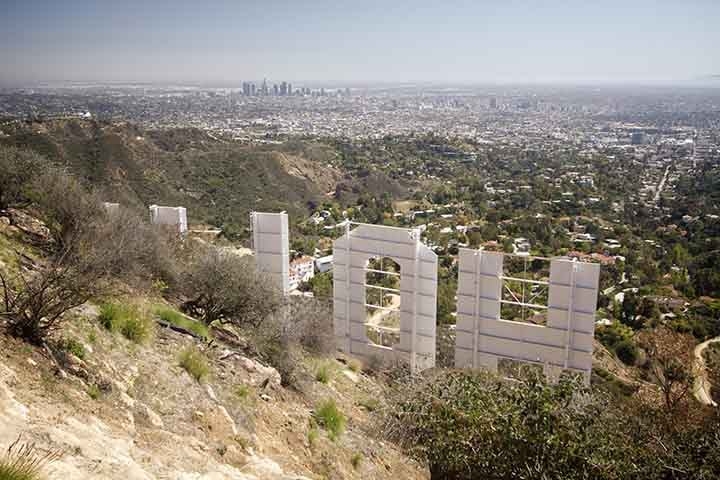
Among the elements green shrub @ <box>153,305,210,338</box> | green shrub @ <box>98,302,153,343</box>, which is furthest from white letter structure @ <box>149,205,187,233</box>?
green shrub @ <box>98,302,153,343</box>

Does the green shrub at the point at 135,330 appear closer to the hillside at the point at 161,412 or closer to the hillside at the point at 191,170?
the hillside at the point at 161,412

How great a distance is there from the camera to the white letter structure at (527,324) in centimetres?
1092

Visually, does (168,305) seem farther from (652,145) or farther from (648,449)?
(652,145)

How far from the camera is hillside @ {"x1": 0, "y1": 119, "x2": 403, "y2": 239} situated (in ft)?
101

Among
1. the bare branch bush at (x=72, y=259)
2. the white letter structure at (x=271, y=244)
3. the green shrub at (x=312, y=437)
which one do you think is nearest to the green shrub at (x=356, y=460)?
the green shrub at (x=312, y=437)

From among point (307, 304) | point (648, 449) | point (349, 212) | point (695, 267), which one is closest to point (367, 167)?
point (349, 212)

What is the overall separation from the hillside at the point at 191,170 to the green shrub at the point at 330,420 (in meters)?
19.0

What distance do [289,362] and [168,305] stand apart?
2429 mm

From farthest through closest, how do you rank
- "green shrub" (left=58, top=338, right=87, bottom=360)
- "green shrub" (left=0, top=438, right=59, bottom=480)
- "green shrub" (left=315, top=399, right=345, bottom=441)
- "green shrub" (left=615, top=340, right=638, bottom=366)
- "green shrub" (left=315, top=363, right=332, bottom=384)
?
"green shrub" (left=615, top=340, right=638, bottom=366)
"green shrub" (left=315, top=363, right=332, bottom=384)
"green shrub" (left=315, top=399, right=345, bottom=441)
"green shrub" (left=58, top=338, right=87, bottom=360)
"green shrub" (left=0, top=438, right=59, bottom=480)

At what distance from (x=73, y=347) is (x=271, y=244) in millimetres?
7737

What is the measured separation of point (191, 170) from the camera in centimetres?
3941

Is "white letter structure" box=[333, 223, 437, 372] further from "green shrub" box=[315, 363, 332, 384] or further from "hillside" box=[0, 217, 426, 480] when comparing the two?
"hillside" box=[0, 217, 426, 480]

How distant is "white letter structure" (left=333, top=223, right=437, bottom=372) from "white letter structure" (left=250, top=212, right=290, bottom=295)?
1.25m

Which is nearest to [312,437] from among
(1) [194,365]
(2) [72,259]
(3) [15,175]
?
(1) [194,365]
